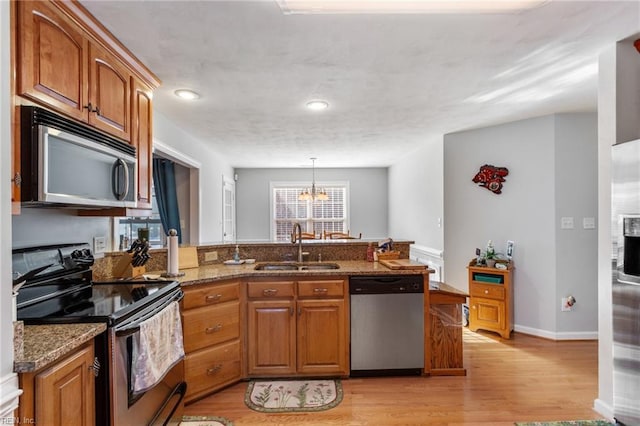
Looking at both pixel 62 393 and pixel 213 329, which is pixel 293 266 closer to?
pixel 213 329

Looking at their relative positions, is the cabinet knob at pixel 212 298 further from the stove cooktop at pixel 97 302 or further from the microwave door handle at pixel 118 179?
the microwave door handle at pixel 118 179

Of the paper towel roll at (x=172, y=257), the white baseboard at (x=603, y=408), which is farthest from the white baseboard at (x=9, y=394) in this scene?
the white baseboard at (x=603, y=408)

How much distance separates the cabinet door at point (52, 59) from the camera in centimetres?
131

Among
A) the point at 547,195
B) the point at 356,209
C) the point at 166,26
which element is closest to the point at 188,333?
the point at 166,26

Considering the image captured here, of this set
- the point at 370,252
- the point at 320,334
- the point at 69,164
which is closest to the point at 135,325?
the point at 69,164

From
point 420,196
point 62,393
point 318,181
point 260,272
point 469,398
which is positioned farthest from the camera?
point 318,181

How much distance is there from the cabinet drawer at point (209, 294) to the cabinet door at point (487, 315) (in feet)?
8.92

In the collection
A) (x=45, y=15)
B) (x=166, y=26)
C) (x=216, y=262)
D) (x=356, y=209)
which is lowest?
(x=216, y=262)

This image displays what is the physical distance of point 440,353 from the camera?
8.96ft

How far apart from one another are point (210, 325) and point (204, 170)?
287cm

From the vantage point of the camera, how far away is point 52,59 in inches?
57.2

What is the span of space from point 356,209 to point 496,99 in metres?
4.82

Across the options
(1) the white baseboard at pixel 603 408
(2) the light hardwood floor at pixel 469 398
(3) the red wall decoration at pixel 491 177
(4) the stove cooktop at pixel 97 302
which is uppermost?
(3) the red wall decoration at pixel 491 177

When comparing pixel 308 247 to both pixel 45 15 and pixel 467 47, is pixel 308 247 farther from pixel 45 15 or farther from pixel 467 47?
pixel 45 15
